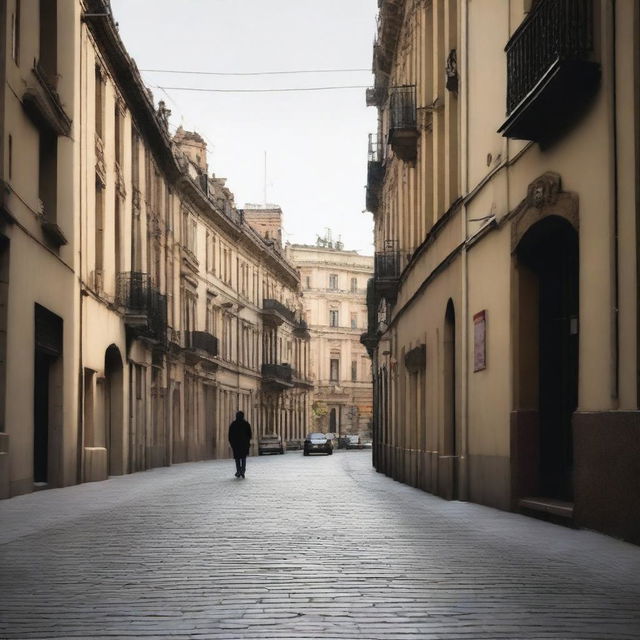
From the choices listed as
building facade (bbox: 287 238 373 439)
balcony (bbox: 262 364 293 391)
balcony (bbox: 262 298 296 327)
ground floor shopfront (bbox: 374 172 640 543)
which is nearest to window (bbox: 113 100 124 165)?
ground floor shopfront (bbox: 374 172 640 543)

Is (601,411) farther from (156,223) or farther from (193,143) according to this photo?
(193,143)

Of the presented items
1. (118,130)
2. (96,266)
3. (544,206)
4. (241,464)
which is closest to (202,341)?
(118,130)

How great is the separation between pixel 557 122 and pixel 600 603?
290 inches

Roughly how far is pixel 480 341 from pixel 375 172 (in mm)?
22718

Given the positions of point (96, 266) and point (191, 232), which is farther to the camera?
point (191, 232)

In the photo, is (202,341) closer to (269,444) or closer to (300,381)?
(269,444)

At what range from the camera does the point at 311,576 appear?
355 inches

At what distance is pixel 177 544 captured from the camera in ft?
38.3

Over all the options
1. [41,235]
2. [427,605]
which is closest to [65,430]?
[41,235]

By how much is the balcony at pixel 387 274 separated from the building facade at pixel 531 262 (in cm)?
567

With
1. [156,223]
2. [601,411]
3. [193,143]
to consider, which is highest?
[193,143]

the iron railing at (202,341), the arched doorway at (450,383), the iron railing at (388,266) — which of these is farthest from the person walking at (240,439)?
the iron railing at (202,341)

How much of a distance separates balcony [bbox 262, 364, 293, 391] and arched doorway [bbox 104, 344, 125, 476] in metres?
42.8

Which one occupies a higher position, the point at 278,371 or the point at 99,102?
the point at 99,102
